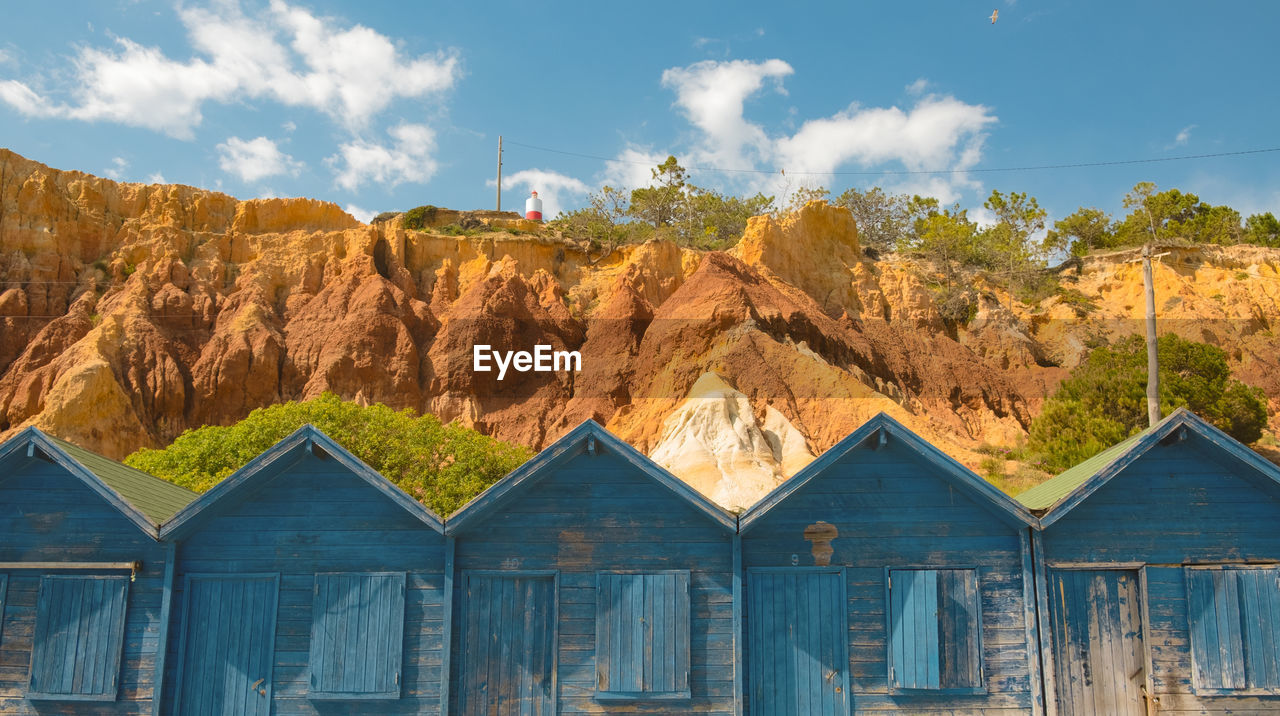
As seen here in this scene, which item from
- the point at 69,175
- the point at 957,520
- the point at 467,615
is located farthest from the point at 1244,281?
the point at 69,175

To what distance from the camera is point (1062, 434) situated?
31.5 metres

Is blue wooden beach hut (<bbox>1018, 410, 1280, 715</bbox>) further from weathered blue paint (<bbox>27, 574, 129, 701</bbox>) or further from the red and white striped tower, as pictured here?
the red and white striped tower

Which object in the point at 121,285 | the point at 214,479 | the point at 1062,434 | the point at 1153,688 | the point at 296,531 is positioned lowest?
the point at 1153,688

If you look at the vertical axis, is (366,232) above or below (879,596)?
above

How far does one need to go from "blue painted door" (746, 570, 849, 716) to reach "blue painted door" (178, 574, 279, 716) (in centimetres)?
549

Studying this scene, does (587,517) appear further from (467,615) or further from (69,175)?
(69,175)

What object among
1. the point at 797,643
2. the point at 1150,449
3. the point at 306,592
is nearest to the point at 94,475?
the point at 306,592

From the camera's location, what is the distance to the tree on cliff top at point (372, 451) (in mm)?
24594

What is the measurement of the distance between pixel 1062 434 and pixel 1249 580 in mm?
22441

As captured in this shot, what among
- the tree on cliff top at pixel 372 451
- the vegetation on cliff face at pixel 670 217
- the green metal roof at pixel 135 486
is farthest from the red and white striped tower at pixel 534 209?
the green metal roof at pixel 135 486

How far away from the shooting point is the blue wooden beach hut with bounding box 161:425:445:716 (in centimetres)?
1027

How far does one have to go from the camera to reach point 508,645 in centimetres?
1040

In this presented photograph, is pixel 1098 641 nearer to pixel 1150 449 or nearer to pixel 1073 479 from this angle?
pixel 1073 479

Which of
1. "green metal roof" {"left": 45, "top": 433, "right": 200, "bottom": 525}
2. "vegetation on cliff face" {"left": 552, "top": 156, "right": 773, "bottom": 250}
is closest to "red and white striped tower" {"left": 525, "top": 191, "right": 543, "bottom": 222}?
"vegetation on cliff face" {"left": 552, "top": 156, "right": 773, "bottom": 250}
